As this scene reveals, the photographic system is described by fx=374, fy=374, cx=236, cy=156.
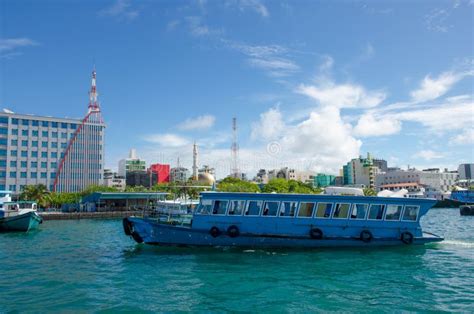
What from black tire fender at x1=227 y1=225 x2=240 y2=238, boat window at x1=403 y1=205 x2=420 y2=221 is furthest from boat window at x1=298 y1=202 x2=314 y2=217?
boat window at x1=403 y1=205 x2=420 y2=221

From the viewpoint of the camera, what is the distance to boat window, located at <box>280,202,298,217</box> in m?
22.9

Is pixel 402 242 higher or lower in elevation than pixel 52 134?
lower

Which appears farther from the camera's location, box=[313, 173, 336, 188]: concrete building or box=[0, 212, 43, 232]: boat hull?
box=[313, 173, 336, 188]: concrete building

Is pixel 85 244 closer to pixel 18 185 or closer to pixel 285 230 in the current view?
pixel 285 230

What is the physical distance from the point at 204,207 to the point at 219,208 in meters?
0.93

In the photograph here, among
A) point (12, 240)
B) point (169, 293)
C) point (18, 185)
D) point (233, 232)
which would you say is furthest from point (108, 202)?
point (169, 293)

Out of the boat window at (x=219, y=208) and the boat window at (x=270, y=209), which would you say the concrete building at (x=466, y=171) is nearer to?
the boat window at (x=270, y=209)

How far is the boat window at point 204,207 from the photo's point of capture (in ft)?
75.1

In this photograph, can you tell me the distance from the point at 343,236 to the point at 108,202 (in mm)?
60136

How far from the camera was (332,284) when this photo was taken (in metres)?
14.7

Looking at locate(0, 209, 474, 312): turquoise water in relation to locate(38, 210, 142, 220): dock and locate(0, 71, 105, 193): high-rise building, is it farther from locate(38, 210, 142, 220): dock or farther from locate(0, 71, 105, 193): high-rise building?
locate(0, 71, 105, 193): high-rise building

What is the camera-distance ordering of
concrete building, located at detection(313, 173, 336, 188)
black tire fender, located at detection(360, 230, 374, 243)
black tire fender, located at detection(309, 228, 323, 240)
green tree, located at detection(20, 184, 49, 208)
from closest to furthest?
black tire fender, located at detection(309, 228, 323, 240)
black tire fender, located at detection(360, 230, 374, 243)
green tree, located at detection(20, 184, 49, 208)
concrete building, located at detection(313, 173, 336, 188)

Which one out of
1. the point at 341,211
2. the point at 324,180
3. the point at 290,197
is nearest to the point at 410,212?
the point at 341,211

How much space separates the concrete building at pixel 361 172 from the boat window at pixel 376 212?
5047 inches
